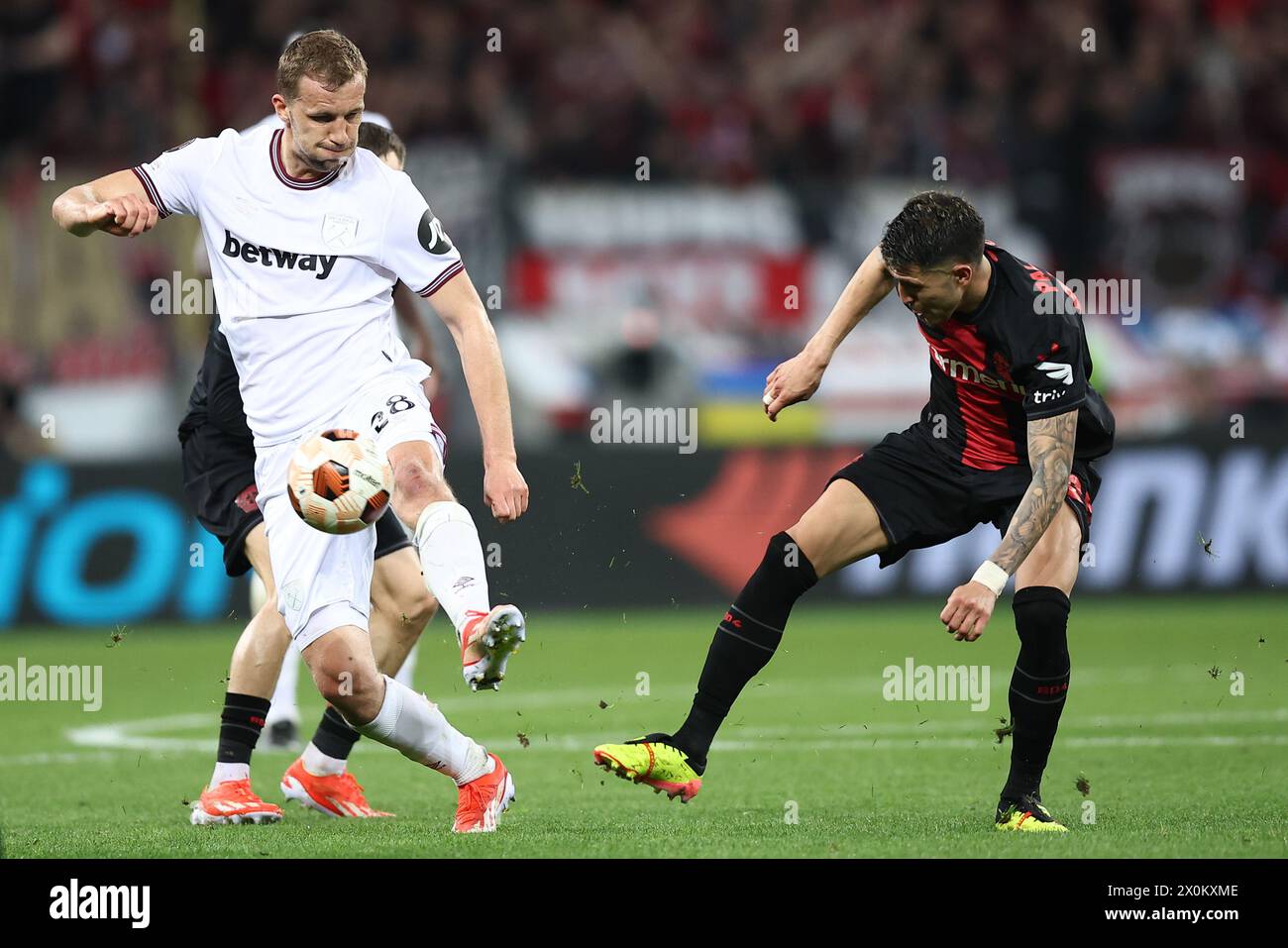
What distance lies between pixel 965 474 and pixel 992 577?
848 mm

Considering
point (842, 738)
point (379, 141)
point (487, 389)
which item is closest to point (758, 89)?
point (842, 738)

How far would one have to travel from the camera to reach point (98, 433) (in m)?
15.2

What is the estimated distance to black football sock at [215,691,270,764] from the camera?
642cm

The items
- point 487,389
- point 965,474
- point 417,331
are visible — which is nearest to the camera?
point 487,389

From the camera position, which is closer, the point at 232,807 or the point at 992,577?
the point at 992,577

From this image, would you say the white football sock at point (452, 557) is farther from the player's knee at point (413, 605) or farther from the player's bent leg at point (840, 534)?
the player's bent leg at point (840, 534)

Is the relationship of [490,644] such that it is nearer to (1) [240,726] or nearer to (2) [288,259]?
(2) [288,259]

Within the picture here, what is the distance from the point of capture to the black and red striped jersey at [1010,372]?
586 centimetres

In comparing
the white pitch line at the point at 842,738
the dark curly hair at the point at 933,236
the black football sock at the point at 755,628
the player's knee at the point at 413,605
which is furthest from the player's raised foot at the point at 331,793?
the dark curly hair at the point at 933,236

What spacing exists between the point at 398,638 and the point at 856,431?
32.6 feet

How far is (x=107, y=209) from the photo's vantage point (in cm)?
548

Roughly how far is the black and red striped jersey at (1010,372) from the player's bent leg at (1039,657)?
321 mm

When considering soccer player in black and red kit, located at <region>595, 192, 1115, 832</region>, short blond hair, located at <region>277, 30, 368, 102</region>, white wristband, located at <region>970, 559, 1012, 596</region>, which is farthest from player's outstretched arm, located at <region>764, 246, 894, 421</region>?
short blond hair, located at <region>277, 30, 368, 102</region>

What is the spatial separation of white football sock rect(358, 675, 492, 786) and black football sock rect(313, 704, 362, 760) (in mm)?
662
